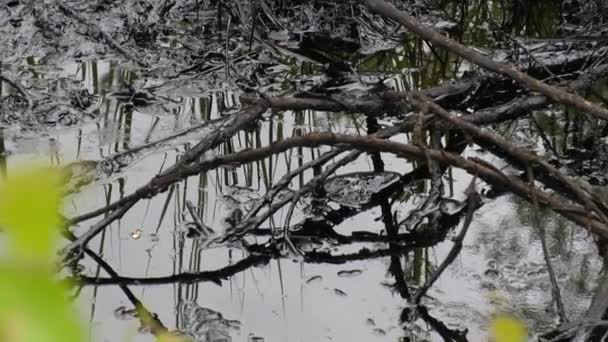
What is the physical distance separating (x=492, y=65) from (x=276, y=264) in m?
0.72

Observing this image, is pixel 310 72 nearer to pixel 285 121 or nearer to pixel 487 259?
pixel 285 121

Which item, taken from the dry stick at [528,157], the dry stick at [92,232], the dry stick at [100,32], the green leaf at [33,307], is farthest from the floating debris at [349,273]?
the green leaf at [33,307]

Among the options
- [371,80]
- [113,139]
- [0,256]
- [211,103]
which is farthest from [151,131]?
[0,256]

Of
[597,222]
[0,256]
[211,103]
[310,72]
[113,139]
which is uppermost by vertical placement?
[310,72]

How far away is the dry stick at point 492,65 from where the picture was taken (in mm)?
2031

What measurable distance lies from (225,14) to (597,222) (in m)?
2.83

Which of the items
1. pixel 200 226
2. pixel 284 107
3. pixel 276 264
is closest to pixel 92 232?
pixel 200 226

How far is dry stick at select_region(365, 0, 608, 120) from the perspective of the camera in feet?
6.66

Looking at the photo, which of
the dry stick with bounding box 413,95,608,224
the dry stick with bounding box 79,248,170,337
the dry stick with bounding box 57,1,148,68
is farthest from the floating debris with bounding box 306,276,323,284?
the dry stick with bounding box 57,1,148,68

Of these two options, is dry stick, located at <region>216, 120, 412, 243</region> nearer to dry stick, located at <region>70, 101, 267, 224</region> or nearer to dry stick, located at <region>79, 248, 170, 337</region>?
dry stick, located at <region>70, 101, 267, 224</region>

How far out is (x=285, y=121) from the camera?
307cm

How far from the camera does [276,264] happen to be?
2.18 metres

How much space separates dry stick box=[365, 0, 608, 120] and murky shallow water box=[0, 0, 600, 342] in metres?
0.41

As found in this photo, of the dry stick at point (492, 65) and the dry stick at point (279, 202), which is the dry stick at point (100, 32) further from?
the dry stick at point (279, 202)
